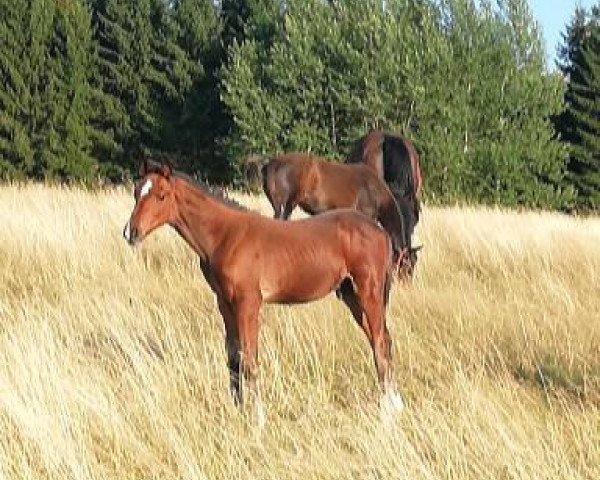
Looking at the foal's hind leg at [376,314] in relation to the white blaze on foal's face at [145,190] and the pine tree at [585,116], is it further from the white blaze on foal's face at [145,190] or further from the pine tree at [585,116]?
the pine tree at [585,116]

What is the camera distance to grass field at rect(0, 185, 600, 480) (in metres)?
3.58

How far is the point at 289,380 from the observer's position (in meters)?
4.76

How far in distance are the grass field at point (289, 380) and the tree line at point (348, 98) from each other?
64.1ft

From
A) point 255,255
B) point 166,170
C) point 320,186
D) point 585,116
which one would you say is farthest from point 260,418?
point 585,116

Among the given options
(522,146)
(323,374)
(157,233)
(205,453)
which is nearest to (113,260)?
(157,233)

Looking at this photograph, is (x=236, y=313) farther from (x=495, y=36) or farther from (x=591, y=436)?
(x=495, y=36)

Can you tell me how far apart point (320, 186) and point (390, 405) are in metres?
5.23

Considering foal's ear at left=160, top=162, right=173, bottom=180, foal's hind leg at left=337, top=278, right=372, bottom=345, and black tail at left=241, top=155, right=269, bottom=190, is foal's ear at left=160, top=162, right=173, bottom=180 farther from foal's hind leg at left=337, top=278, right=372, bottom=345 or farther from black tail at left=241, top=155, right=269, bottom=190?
black tail at left=241, top=155, right=269, bottom=190

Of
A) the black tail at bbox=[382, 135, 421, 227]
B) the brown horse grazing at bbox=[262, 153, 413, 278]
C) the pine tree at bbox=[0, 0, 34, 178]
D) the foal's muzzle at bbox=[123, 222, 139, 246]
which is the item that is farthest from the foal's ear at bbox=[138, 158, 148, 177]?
the pine tree at bbox=[0, 0, 34, 178]

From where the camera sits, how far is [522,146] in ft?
91.9

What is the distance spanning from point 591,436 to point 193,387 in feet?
5.72

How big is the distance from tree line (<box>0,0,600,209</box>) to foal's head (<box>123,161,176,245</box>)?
22.2 m

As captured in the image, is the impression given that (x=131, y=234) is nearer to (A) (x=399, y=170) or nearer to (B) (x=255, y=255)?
(B) (x=255, y=255)

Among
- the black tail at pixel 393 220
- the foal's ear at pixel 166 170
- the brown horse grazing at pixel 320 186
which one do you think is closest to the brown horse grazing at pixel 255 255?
the foal's ear at pixel 166 170
